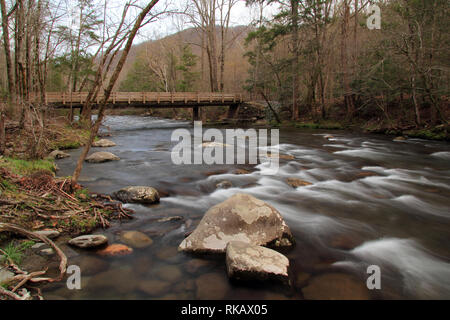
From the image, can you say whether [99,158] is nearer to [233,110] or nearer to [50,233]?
[50,233]

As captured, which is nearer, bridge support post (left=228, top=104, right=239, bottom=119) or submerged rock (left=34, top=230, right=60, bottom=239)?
submerged rock (left=34, top=230, right=60, bottom=239)

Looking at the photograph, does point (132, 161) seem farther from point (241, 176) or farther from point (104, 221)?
point (104, 221)

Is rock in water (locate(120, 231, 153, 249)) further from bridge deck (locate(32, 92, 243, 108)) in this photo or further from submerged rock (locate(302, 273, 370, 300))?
bridge deck (locate(32, 92, 243, 108))

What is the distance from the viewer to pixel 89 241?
3297 millimetres

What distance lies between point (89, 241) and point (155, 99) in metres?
21.3

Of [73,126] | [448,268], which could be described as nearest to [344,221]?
[448,268]

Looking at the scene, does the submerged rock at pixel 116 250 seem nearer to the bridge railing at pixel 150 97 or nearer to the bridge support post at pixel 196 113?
the bridge railing at pixel 150 97

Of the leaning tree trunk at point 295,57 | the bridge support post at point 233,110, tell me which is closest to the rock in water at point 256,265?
the leaning tree trunk at point 295,57

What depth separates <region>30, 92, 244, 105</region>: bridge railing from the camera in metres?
19.2

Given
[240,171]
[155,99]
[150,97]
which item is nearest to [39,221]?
Result: [240,171]

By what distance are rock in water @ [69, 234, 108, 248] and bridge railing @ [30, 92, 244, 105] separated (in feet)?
56.9

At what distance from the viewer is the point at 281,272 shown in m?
2.78

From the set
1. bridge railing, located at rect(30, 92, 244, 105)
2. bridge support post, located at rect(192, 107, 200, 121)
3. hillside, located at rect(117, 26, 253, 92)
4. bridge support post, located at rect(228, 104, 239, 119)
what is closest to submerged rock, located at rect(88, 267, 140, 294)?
bridge railing, located at rect(30, 92, 244, 105)
